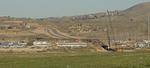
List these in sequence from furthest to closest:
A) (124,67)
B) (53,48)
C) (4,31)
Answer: (4,31) < (53,48) < (124,67)

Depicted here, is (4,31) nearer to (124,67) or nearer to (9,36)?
(9,36)

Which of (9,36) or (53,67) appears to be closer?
(53,67)

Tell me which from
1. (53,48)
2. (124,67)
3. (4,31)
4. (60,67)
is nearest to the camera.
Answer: (124,67)

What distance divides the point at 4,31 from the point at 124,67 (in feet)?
485

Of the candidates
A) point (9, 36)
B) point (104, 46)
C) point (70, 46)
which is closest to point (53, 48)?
point (70, 46)

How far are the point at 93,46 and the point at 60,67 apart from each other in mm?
76863

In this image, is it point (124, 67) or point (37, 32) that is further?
point (37, 32)

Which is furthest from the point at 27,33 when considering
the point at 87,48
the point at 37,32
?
the point at 87,48

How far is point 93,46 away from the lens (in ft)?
405

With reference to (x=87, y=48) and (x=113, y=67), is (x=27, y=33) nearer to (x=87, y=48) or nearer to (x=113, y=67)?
(x=87, y=48)

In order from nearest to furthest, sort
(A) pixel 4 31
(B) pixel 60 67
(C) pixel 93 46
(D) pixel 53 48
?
(B) pixel 60 67, (D) pixel 53 48, (C) pixel 93 46, (A) pixel 4 31

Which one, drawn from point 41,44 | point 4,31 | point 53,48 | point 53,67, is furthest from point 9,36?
point 53,67

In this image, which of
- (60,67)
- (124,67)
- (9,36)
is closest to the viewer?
(124,67)

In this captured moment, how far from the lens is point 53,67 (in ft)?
154
